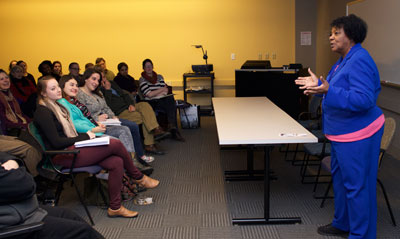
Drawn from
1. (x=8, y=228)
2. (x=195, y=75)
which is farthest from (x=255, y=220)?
(x=195, y=75)

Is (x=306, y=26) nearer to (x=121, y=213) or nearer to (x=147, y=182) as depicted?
(x=147, y=182)

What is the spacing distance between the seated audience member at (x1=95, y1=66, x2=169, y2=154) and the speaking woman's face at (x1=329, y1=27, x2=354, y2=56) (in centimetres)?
310

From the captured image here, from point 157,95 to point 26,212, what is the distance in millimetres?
4079

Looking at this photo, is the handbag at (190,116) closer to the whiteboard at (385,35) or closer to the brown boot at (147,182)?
the brown boot at (147,182)

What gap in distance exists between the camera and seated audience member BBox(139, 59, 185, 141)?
586 centimetres

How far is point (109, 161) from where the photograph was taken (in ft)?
10.4

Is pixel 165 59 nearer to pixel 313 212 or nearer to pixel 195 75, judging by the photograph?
pixel 195 75

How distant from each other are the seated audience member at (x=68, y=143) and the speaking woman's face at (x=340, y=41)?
1957 millimetres

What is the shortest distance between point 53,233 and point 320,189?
2.60 m

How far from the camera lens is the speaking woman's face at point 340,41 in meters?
2.44

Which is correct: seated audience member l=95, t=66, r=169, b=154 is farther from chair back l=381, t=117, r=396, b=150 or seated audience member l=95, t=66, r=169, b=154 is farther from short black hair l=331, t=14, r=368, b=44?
short black hair l=331, t=14, r=368, b=44

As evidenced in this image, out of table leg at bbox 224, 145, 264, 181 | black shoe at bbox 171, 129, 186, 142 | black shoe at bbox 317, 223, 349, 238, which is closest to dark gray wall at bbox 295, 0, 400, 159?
black shoe at bbox 171, 129, 186, 142

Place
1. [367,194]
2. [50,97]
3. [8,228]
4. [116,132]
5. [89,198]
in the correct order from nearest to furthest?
[8,228]
[367,194]
[50,97]
[89,198]
[116,132]

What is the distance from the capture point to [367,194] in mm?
2482
